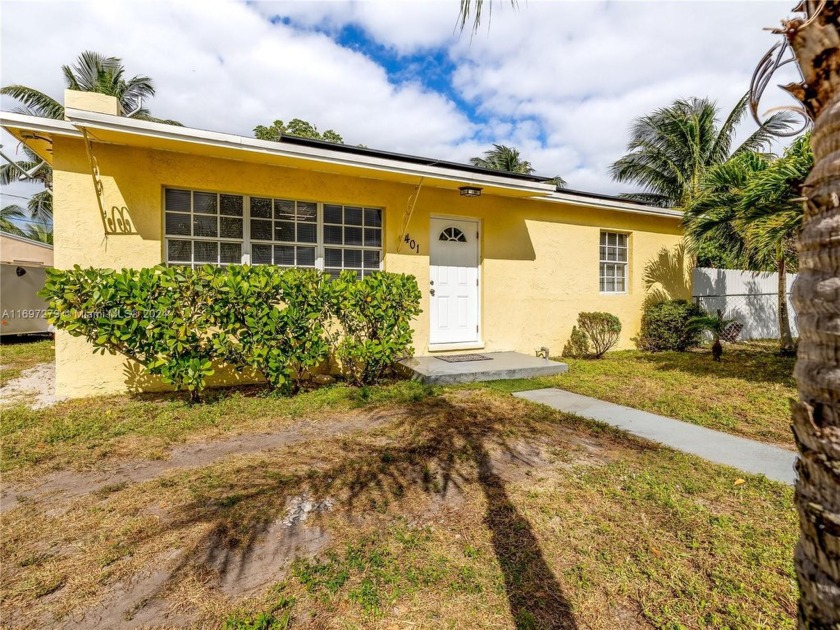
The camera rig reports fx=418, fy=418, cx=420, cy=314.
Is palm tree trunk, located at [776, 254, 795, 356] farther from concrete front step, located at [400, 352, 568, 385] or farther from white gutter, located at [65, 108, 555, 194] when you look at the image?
white gutter, located at [65, 108, 555, 194]

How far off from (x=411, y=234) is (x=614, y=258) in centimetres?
548

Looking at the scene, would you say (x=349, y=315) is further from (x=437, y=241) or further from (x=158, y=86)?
(x=158, y=86)

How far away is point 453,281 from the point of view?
827 cm

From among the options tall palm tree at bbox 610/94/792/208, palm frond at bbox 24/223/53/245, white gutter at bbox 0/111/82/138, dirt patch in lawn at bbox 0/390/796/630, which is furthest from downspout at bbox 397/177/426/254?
palm frond at bbox 24/223/53/245

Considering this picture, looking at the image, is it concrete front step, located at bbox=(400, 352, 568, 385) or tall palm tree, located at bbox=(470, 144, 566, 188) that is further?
tall palm tree, located at bbox=(470, 144, 566, 188)

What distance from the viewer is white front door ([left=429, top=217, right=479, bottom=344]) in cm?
811

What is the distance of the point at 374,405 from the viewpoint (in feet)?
18.0

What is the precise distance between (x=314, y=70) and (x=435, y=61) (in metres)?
4.81

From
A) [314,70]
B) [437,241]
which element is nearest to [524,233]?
[437,241]

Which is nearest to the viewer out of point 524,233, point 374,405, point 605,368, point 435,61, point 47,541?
point 47,541

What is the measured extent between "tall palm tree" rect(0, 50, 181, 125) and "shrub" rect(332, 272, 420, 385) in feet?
53.3

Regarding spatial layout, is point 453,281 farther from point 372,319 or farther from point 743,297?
point 743,297

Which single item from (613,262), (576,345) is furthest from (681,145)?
(576,345)

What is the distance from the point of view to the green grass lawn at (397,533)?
2.03 m
